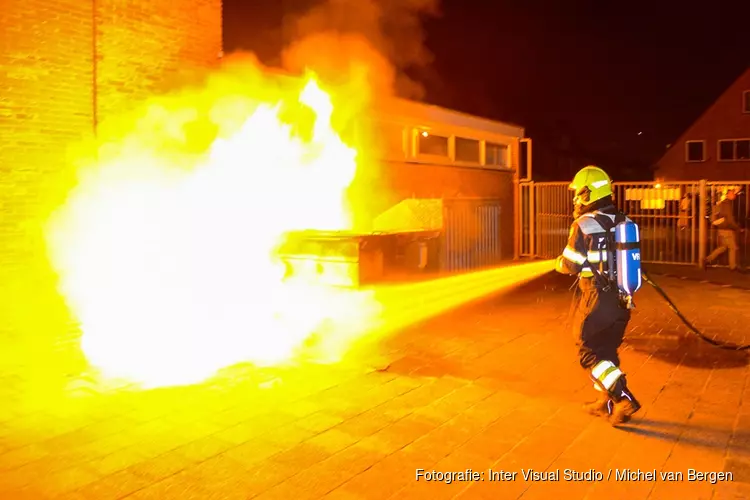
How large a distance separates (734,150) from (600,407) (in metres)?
40.1

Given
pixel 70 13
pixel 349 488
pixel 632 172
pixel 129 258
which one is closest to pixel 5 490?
pixel 349 488

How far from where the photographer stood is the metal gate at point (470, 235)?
14188 millimetres

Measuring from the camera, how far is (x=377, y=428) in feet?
16.4

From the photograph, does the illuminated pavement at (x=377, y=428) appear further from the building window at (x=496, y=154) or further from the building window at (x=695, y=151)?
the building window at (x=695, y=151)

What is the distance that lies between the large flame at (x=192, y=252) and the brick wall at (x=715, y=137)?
36.5 metres

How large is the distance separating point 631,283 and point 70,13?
5.84m

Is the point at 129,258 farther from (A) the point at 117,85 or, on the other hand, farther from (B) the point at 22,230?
(A) the point at 117,85

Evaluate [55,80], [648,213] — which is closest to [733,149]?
[648,213]

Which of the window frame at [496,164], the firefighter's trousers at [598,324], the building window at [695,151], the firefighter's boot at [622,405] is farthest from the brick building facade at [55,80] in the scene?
the building window at [695,151]

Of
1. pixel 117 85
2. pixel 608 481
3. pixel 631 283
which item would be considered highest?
pixel 117 85

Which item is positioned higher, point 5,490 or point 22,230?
point 22,230

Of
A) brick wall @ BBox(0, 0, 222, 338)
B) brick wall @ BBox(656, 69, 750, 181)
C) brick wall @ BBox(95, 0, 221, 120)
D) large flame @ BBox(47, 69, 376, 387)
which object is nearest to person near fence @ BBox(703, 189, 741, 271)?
large flame @ BBox(47, 69, 376, 387)

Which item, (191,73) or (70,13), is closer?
(70,13)

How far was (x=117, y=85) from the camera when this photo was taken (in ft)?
23.8
